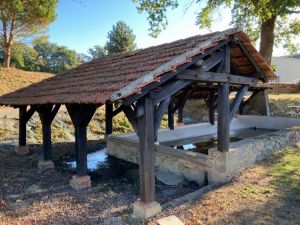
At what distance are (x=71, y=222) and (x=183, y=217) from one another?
6.27 feet

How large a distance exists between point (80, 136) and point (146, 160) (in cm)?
217

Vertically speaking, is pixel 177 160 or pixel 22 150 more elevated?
pixel 22 150

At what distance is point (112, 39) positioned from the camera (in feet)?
91.8

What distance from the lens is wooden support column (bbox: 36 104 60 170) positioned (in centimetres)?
771

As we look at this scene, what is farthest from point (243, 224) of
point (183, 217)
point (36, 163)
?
point (36, 163)

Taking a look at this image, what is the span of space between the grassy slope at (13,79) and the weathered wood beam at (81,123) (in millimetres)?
14732

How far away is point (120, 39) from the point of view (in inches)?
1089

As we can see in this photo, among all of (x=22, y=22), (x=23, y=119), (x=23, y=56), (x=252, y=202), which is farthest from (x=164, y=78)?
(x=23, y=56)

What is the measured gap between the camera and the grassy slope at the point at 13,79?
65.0 ft

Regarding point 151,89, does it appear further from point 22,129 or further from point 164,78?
point 22,129

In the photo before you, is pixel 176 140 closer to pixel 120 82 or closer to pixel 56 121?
pixel 56 121

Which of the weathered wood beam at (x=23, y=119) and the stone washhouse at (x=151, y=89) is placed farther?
the weathered wood beam at (x=23, y=119)

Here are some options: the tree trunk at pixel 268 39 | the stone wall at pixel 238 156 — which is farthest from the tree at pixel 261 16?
the stone wall at pixel 238 156

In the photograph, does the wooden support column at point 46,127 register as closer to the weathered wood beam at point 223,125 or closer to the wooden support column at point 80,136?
the wooden support column at point 80,136
